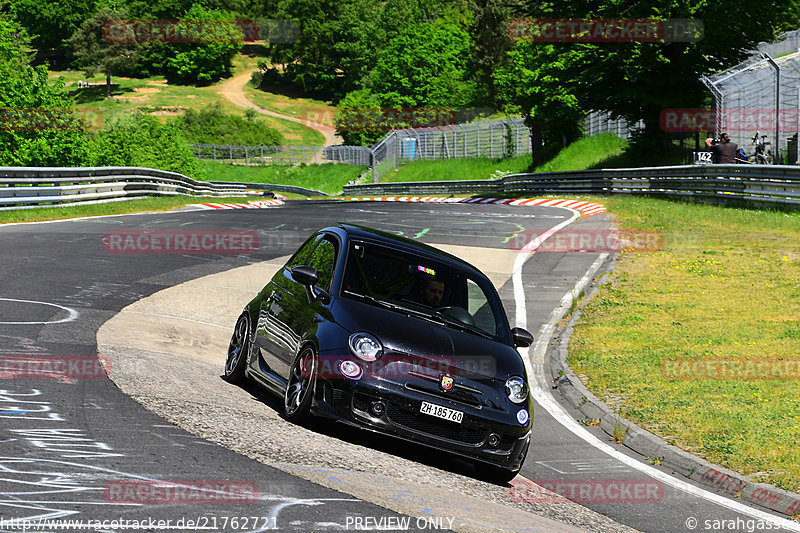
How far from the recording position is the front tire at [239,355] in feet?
30.1

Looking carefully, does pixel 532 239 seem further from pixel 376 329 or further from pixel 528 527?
pixel 528 527

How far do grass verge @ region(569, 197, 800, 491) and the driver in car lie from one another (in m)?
2.78

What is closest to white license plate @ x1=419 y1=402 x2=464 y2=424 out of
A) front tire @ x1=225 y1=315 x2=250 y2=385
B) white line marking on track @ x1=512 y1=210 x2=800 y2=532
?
white line marking on track @ x1=512 y1=210 x2=800 y2=532

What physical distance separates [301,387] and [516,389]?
172 centimetres

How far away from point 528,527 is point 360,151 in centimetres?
8217

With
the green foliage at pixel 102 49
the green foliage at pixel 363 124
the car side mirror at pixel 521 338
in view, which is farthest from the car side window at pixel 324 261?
the green foliage at pixel 102 49

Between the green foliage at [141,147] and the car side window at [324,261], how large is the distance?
4666 centimetres

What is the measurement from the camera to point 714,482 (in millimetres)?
8227

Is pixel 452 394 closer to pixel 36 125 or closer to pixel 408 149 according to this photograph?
pixel 36 125

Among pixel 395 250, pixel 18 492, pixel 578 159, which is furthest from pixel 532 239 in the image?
pixel 578 159

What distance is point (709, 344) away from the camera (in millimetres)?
12906

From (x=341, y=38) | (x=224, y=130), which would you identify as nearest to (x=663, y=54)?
(x=224, y=130)

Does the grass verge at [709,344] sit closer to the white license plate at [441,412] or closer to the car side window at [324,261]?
the white license plate at [441,412]

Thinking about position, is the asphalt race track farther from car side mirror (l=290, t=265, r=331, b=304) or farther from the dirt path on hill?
the dirt path on hill
